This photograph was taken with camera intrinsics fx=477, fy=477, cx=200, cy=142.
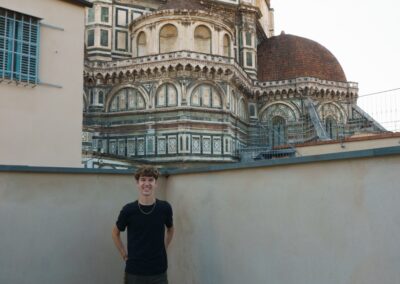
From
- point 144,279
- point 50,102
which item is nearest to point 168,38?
point 50,102

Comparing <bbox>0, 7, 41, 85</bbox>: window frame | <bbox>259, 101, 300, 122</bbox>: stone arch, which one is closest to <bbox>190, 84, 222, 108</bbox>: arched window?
Answer: <bbox>259, 101, 300, 122</bbox>: stone arch

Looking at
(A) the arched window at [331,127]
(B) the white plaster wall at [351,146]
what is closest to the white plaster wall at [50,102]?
(B) the white plaster wall at [351,146]

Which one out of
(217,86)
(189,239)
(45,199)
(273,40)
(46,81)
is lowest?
(189,239)

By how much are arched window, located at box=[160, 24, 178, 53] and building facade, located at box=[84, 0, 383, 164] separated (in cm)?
6

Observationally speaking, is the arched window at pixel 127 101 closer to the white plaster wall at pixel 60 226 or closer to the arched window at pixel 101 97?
the arched window at pixel 101 97

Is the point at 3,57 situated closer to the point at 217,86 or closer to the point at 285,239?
the point at 285,239

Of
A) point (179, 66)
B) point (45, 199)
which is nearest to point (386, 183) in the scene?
point (45, 199)

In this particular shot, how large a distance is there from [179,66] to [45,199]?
21.7m

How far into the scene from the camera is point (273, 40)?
37.1 metres

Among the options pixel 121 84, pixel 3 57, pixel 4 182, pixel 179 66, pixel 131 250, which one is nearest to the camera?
pixel 131 250

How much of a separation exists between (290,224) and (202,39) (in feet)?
80.6

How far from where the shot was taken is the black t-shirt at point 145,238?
15.5ft

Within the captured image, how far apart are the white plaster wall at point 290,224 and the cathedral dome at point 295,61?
28.9 meters

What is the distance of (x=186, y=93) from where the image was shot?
27.0 m
